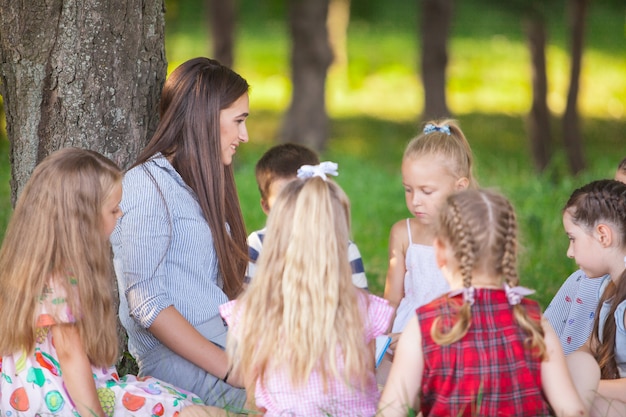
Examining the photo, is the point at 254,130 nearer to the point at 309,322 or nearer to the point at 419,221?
the point at 419,221

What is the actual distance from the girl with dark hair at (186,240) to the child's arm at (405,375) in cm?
71

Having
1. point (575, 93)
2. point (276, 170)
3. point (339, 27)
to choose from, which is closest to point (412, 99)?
point (339, 27)

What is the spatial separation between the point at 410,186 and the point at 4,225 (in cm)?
280

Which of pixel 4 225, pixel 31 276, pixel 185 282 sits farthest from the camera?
pixel 4 225

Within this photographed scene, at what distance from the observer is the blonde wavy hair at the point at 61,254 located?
9.52ft

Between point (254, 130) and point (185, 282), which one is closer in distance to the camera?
point (185, 282)

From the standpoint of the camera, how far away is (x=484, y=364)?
2729 millimetres

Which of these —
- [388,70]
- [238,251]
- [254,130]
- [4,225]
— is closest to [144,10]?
[238,251]

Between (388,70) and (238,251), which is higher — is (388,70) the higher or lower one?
the higher one

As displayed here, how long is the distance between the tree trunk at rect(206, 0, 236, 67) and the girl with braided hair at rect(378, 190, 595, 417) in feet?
30.8

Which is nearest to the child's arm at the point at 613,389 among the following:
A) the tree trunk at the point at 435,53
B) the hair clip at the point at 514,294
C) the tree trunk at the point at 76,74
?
the hair clip at the point at 514,294

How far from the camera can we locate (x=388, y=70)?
20.4 metres

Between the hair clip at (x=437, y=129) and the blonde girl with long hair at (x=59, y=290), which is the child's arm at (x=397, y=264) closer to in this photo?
the hair clip at (x=437, y=129)

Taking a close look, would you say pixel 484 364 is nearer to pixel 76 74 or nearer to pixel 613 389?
pixel 613 389
